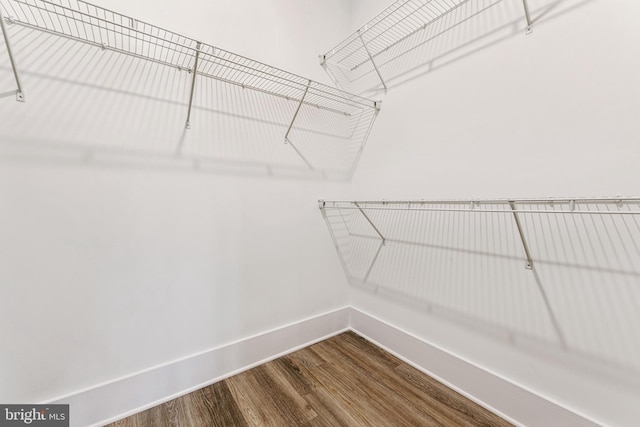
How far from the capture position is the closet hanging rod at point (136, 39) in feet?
3.30

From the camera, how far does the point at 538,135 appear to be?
112 cm

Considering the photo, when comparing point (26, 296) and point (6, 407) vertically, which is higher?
point (26, 296)

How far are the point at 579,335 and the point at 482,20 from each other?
1.49 metres

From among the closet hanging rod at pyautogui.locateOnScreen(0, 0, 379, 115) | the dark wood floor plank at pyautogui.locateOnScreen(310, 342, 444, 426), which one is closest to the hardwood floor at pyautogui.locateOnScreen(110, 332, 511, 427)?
the dark wood floor plank at pyautogui.locateOnScreen(310, 342, 444, 426)

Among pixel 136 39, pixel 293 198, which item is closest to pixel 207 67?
pixel 136 39

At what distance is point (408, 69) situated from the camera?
1.64 meters

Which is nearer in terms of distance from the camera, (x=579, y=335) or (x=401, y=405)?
(x=579, y=335)

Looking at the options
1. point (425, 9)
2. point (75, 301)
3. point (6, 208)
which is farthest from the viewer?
point (425, 9)

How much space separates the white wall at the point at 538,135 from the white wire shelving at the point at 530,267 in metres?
0.01

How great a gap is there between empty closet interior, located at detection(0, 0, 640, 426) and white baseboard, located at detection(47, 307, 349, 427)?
10mm

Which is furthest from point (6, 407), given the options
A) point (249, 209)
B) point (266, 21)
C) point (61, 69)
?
point (266, 21)

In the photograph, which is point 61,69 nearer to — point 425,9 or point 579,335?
point 425,9

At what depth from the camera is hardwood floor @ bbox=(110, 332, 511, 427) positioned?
1.21 metres

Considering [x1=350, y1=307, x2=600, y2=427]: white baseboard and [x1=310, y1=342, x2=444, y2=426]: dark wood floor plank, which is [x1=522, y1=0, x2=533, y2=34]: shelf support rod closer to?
[x1=350, y1=307, x2=600, y2=427]: white baseboard
